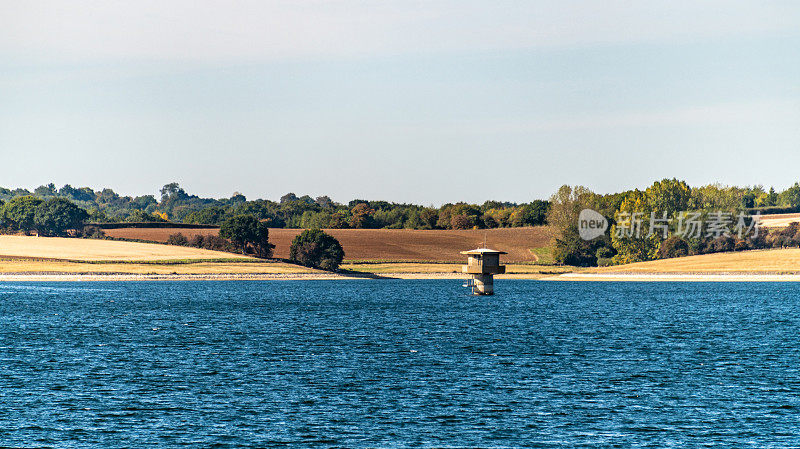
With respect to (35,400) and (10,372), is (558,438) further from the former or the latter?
(10,372)

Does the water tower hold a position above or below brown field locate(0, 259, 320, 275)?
above

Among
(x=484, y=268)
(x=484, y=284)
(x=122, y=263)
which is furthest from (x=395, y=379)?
(x=122, y=263)

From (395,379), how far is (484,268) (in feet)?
278

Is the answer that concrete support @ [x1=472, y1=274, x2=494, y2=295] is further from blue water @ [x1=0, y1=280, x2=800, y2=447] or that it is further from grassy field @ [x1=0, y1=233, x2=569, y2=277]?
grassy field @ [x1=0, y1=233, x2=569, y2=277]

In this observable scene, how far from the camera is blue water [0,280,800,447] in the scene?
124 feet

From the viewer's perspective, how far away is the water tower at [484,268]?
136m

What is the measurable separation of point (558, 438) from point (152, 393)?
879 inches

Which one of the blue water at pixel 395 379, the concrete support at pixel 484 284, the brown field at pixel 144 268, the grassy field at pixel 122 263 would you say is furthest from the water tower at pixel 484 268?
the brown field at pixel 144 268

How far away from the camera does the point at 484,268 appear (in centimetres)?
13588

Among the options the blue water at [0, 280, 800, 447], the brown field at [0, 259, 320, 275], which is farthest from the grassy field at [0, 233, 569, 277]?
the blue water at [0, 280, 800, 447]

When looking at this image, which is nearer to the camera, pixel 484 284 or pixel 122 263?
pixel 484 284

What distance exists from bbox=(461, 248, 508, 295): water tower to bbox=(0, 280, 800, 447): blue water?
30.2 m

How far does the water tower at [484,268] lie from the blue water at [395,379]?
30.2m

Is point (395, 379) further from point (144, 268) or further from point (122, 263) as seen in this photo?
point (122, 263)
